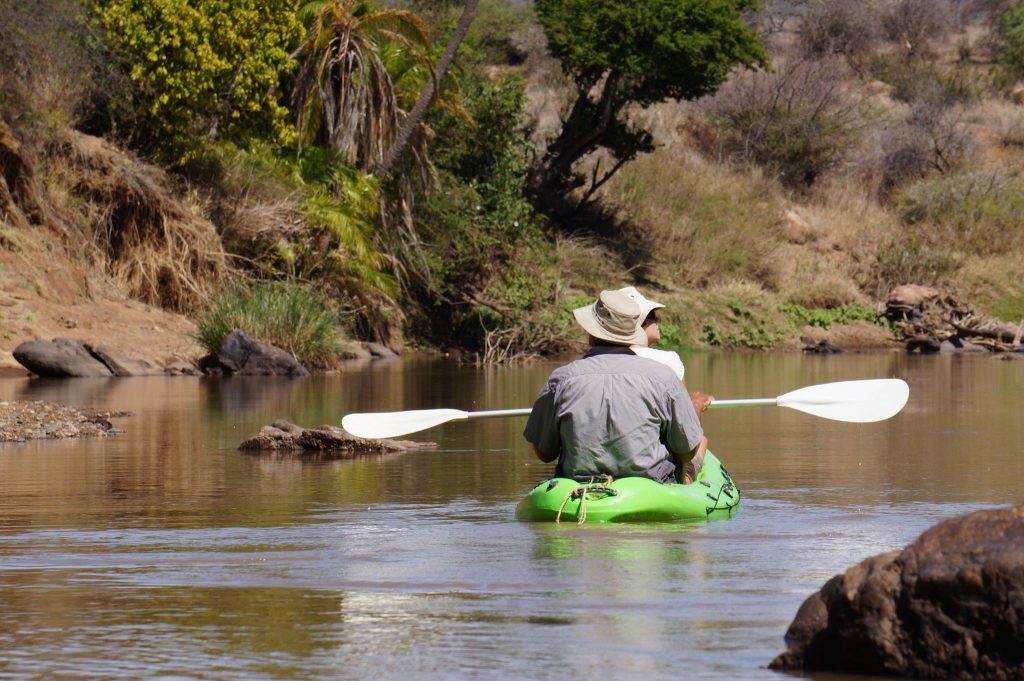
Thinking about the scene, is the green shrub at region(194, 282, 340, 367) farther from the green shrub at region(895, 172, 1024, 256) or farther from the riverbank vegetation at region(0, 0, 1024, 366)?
the green shrub at region(895, 172, 1024, 256)

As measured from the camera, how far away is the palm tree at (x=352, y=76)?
30.0 metres

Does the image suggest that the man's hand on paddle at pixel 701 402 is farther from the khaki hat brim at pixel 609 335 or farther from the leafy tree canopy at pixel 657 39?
the leafy tree canopy at pixel 657 39

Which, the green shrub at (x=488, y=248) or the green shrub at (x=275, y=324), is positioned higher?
the green shrub at (x=488, y=248)

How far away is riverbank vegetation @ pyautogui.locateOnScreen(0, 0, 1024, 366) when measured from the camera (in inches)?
1100

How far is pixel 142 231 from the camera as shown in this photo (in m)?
28.3

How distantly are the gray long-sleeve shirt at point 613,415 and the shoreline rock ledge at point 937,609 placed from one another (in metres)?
3.13

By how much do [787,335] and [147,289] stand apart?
15571 mm

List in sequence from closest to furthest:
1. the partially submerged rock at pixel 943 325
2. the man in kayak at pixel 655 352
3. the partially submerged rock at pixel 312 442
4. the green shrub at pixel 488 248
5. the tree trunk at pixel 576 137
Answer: the man in kayak at pixel 655 352 → the partially submerged rock at pixel 312 442 → the green shrub at pixel 488 248 → the partially submerged rock at pixel 943 325 → the tree trunk at pixel 576 137

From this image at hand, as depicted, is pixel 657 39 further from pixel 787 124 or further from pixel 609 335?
pixel 609 335

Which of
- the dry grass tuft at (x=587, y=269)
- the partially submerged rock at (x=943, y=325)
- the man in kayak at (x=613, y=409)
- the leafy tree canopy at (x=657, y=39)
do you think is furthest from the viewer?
the dry grass tuft at (x=587, y=269)

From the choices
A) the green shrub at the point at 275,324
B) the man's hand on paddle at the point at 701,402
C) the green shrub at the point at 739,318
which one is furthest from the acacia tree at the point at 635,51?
the man's hand on paddle at the point at 701,402

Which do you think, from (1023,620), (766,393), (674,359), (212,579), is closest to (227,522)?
(212,579)

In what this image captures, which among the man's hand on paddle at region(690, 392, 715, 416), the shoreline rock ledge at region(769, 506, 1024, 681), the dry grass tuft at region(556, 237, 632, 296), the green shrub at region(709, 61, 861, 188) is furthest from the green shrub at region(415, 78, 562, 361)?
the shoreline rock ledge at region(769, 506, 1024, 681)

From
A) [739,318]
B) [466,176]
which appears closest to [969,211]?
[739,318]
